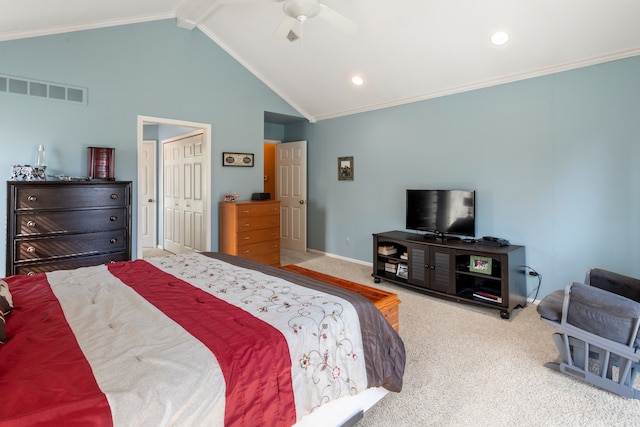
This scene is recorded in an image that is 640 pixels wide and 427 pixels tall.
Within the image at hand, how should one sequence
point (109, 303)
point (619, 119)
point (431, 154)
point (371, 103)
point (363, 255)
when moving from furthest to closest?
point (363, 255), point (371, 103), point (431, 154), point (619, 119), point (109, 303)

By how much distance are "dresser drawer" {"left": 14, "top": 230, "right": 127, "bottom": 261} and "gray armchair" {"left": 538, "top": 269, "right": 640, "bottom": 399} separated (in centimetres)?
384

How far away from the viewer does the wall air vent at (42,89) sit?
3.32 metres

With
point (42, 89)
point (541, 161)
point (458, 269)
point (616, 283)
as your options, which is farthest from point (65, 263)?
point (541, 161)

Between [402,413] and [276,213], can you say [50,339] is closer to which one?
[402,413]

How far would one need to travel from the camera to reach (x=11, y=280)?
6.43 ft

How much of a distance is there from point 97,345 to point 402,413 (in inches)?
64.0

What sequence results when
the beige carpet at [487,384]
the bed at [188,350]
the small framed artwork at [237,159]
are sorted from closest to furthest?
the bed at [188,350], the beige carpet at [487,384], the small framed artwork at [237,159]

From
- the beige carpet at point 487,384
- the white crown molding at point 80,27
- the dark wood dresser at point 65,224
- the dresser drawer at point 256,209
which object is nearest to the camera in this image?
the beige carpet at point 487,384

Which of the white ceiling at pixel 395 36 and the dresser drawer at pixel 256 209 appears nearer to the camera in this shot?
the white ceiling at pixel 395 36

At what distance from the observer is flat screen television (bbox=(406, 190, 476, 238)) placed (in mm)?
3900

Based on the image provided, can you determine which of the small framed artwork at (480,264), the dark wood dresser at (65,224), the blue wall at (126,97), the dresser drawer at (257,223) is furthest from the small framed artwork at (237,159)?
the small framed artwork at (480,264)

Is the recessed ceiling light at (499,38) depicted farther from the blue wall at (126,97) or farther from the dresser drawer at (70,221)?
the dresser drawer at (70,221)

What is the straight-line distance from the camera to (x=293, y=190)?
21.4ft

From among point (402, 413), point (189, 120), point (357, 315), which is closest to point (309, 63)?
point (189, 120)
